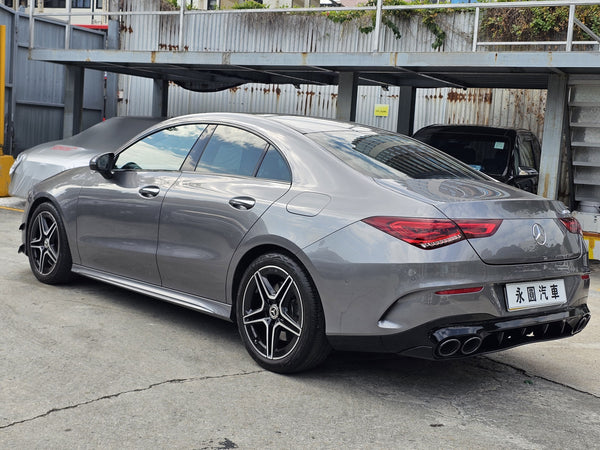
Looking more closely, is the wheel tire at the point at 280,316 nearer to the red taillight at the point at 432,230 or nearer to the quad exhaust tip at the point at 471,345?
the red taillight at the point at 432,230

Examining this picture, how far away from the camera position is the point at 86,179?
18.9 feet

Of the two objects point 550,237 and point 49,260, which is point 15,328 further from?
point 550,237

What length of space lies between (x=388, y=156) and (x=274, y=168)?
0.70m

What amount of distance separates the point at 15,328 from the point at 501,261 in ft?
10.0

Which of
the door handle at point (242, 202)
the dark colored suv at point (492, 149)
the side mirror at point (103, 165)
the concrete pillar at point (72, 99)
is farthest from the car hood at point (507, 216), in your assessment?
the concrete pillar at point (72, 99)

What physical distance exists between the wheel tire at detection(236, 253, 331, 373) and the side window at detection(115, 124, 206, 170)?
1213 millimetres

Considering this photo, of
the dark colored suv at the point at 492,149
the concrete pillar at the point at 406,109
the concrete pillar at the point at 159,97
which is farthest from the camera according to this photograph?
the concrete pillar at the point at 159,97

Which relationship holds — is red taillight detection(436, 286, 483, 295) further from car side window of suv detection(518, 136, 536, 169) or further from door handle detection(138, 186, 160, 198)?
car side window of suv detection(518, 136, 536, 169)

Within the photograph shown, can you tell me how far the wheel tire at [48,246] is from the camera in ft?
19.4

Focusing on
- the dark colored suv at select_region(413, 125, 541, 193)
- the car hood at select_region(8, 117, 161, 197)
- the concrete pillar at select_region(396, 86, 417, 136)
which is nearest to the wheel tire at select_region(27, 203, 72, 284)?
the car hood at select_region(8, 117, 161, 197)

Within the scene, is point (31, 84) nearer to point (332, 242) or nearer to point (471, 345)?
point (332, 242)

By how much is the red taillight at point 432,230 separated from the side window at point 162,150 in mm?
1846

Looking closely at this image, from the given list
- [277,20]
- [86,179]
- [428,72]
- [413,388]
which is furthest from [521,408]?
[277,20]

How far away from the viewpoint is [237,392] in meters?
3.96
